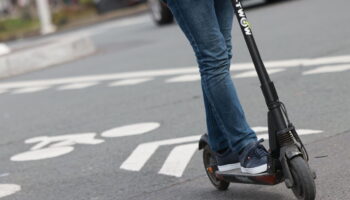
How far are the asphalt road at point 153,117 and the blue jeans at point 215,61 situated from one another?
35 centimetres

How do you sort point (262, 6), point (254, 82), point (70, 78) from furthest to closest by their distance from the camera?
1. point (262, 6)
2. point (70, 78)
3. point (254, 82)

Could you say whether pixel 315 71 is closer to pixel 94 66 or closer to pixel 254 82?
pixel 254 82

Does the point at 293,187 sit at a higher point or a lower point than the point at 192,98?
higher

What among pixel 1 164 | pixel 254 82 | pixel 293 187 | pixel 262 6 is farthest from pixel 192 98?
pixel 262 6

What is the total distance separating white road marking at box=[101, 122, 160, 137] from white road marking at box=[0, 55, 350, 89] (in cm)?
257

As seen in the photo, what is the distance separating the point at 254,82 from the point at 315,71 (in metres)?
0.61

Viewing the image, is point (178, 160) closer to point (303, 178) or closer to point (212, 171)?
point (212, 171)

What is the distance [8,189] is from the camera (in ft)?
17.7

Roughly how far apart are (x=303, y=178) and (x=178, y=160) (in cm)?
192

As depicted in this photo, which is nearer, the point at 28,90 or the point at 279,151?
the point at 279,151

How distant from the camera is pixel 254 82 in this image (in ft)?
28.6

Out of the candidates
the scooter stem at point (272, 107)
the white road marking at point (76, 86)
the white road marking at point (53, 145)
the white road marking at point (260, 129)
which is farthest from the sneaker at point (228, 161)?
the white road marking at point (76, 86)

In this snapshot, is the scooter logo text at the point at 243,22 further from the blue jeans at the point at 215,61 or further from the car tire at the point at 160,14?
the car tire at the point at 160,14

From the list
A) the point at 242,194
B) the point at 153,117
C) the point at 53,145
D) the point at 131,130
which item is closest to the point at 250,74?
the point at 153,117
